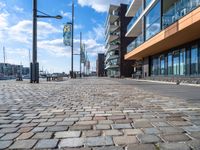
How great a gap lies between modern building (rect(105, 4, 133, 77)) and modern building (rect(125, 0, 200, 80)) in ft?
105

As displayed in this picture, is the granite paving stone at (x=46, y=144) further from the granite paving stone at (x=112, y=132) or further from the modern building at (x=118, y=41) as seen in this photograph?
the modern building at (x=118, y=41)

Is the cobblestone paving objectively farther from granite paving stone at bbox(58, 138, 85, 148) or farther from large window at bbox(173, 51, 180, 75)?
large window at bbox(173, 51, 180, 75)

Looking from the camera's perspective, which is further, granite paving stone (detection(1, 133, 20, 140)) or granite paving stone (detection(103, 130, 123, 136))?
granite paving stone (detection(103, 130, 123, 136))

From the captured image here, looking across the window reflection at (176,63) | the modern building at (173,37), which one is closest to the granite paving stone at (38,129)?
the modern building at (173,37)

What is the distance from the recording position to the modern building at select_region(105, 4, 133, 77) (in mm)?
72000

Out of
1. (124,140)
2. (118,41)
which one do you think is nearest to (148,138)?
(124,140)

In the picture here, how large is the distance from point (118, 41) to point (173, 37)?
178 feet

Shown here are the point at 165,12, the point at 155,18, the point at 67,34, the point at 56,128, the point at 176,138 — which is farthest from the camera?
the point at 67,34

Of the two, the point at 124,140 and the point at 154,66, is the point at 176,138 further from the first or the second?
the point at 154,66

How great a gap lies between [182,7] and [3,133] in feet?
59.8

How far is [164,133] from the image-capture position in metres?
4.73

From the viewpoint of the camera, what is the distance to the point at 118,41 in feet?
249

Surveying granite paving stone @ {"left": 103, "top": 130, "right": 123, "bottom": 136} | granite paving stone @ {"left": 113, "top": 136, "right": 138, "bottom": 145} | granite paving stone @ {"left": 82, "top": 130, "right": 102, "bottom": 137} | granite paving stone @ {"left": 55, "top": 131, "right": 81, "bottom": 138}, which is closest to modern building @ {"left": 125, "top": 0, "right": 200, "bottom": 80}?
granite paving stone @ {"left": 103, "top": 130, "right": 123, "bottom": 136}

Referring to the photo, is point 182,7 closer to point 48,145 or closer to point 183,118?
point 183,118
